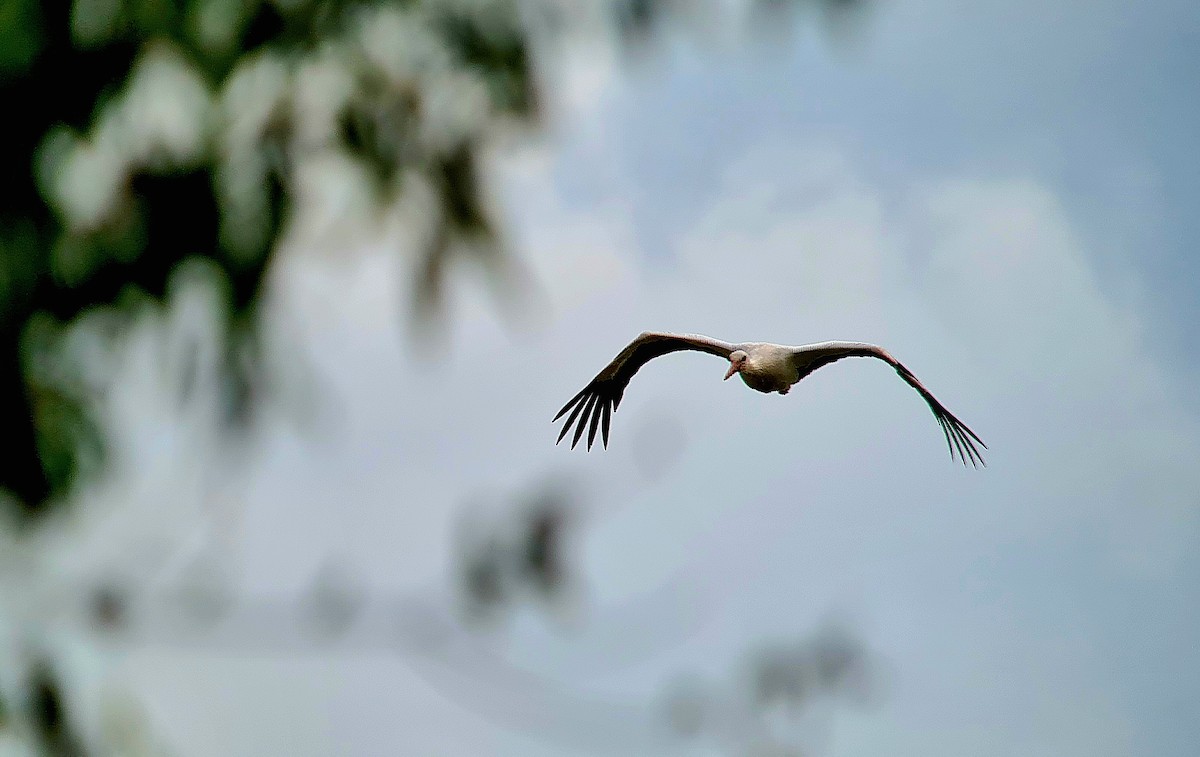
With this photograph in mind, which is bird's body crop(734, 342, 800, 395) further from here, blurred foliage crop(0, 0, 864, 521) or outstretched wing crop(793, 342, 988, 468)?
blurred foliage crop(0, 0, 864, 521)

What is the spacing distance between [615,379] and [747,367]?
5.26 feet

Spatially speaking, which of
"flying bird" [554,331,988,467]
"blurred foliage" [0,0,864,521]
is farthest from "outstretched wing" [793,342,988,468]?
"blurred foliage" [0,0,864,521]

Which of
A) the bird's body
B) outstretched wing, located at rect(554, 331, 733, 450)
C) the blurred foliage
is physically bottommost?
the blurred foliage

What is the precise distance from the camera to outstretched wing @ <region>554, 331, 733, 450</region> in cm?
785

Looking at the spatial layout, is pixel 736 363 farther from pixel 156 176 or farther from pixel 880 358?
pixel 156 176

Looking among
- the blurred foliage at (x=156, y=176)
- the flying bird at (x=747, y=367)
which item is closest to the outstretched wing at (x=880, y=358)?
the flying bird at (x=747, y=367)

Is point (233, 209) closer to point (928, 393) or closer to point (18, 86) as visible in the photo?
point (18, 86)

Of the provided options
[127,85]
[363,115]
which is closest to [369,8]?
[363,115]

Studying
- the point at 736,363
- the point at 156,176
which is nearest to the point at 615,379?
the point at 736,363

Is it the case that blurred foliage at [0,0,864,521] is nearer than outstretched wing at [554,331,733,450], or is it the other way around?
blurred foliage at [0,0,864,521]

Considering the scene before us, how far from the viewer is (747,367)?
6.97 meters

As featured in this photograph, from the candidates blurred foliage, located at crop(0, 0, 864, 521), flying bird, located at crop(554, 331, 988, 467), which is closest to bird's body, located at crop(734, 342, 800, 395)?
flying bird, located at crop(554, 331, 988, 467)

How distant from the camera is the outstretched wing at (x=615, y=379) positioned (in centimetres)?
785

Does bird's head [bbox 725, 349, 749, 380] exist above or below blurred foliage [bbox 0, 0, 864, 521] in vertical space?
above
